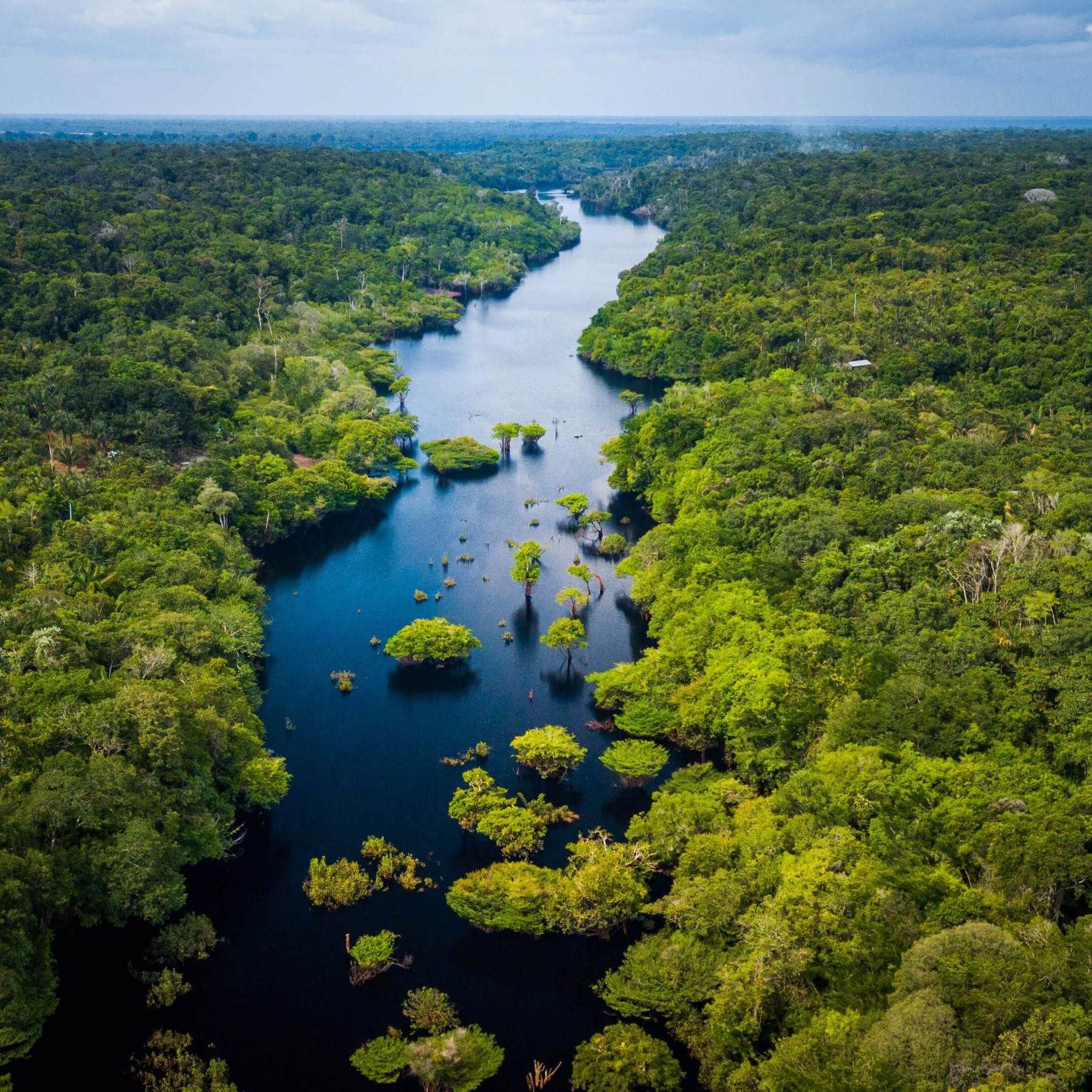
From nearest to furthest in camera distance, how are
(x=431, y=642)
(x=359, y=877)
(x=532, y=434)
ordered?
(x=359, y=877) < (x=431, y=642) < (x=532, y=434)

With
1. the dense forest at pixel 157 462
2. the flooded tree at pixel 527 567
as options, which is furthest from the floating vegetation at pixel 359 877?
the flooded tree at pixel 527 567

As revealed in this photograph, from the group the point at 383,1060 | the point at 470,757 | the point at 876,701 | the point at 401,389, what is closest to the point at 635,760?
the point at 470,757

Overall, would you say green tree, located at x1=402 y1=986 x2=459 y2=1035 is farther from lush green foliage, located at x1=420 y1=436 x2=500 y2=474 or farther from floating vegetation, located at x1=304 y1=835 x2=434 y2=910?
lush green foliage, located at x1=420 y1=436 x2=500 y2=474

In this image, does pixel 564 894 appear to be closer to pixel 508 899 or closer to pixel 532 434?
pixel 508 899

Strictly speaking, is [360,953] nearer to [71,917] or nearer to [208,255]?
[71,917]

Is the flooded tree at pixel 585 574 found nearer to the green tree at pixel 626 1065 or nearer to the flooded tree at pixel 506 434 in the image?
the flooded tree at pixel 506 434

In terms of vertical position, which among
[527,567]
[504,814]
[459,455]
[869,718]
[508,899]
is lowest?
[508,899]

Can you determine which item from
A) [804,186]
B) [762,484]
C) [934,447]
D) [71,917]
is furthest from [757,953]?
[804,186]
